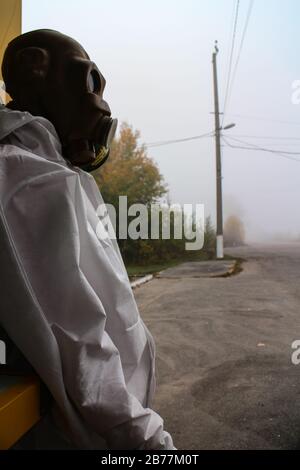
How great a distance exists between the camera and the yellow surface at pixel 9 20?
1187mm

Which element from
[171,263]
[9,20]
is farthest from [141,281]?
[9,20]

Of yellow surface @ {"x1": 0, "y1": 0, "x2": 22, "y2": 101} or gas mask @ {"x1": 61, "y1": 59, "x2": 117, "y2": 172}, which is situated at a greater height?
yellow surface @ {"x1": 0, "y1": 0, "x2": 22, "y2": 101}

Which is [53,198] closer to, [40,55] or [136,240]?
[40,55]

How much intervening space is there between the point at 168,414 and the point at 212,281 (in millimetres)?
3463

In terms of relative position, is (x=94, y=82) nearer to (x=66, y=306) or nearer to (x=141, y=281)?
(x=66, y=306)

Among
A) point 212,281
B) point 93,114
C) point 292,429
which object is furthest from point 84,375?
point 212,281

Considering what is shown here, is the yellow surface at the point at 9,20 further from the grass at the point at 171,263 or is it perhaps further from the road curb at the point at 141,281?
the grass at the point at 171,263

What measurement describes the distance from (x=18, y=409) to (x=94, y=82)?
0.47 m

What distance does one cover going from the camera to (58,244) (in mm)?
463

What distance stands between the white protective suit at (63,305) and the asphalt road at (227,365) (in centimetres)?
104

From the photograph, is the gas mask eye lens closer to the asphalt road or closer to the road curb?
the asphalt road

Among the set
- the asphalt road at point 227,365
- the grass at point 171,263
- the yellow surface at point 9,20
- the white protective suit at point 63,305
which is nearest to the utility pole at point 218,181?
the grass at point 171,263

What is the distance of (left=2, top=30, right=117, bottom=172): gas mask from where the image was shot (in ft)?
2.09

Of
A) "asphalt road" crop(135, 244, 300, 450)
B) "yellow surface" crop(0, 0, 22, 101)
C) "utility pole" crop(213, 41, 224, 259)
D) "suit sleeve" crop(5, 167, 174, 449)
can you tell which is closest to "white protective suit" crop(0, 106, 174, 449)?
"suit sleeve" crop(5, 167, 174, 449)
